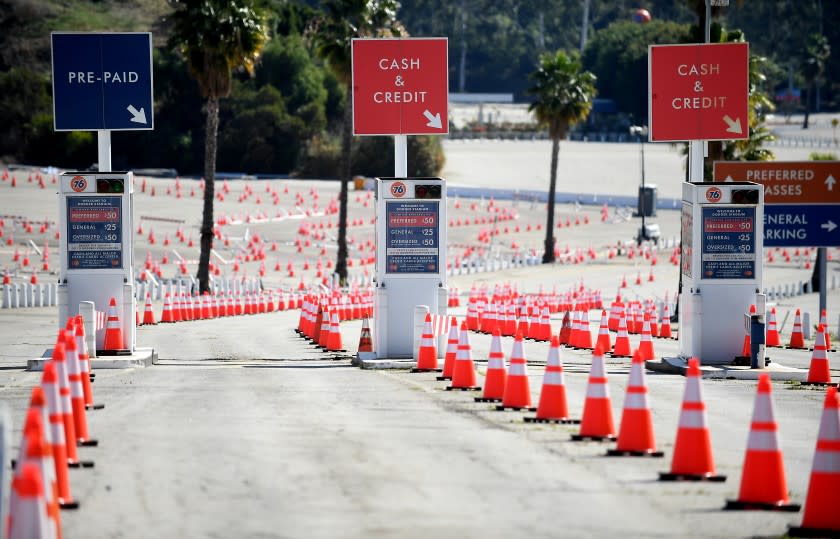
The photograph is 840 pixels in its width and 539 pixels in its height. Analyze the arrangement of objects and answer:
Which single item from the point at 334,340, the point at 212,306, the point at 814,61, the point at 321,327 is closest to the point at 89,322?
the point at 334,340

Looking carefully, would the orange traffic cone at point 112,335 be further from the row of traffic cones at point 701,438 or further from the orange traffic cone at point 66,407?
the orange traffic cone at point 66,407

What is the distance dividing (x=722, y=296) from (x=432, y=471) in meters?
11.2

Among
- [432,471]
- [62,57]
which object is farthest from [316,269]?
[432,471]

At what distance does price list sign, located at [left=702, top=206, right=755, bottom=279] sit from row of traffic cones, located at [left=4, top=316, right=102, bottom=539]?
10086 millimetres

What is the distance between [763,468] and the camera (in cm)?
1041

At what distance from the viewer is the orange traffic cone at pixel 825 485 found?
963cm

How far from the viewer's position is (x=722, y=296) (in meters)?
21.9

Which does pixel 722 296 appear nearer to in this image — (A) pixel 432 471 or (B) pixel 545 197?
(A) pixel 432 471

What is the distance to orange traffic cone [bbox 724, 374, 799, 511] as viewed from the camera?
10.4m

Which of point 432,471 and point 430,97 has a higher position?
point 430,97

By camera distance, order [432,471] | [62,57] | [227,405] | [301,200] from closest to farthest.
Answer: [432,471], [227,405], [62,57], [301,200]

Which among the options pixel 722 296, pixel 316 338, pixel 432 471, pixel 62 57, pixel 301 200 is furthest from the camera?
pixel 301 200

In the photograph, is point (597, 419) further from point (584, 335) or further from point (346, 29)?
point (346, 29)

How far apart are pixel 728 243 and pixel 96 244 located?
31.3 ft
